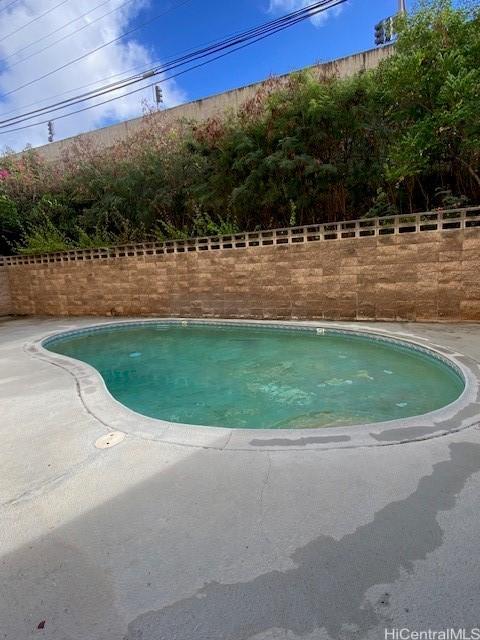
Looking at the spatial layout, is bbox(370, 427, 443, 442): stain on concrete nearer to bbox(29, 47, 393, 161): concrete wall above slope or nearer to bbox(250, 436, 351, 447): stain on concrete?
bbox(250, 436, 351, 447): stain on concrete

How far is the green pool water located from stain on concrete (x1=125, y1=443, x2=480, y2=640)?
5.39 ft

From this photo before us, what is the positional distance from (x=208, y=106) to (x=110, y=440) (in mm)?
10327

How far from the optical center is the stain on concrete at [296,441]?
2.33 metres

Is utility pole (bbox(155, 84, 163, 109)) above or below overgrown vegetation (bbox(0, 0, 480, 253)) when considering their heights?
above

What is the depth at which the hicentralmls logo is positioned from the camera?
1121 mm

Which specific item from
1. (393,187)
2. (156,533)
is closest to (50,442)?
(156,533)

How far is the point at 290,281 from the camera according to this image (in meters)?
6.89

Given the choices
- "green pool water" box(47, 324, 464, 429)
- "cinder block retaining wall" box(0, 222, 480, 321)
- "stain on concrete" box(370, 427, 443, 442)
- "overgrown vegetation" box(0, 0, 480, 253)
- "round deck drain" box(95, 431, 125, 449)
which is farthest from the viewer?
"cinder block retaining wall" box(0, 222, 480, 321)

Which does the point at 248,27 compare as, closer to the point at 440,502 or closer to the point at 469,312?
the point at 469,312

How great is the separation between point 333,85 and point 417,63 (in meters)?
1.47

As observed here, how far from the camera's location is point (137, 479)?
2.05m

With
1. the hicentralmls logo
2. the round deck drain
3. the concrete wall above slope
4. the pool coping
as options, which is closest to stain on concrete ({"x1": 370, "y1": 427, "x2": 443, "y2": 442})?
the pool coping

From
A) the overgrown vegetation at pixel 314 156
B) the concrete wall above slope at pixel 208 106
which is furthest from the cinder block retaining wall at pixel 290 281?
the concrete wall above slope at pixel 208 106

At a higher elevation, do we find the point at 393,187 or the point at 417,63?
the point at 417,63
